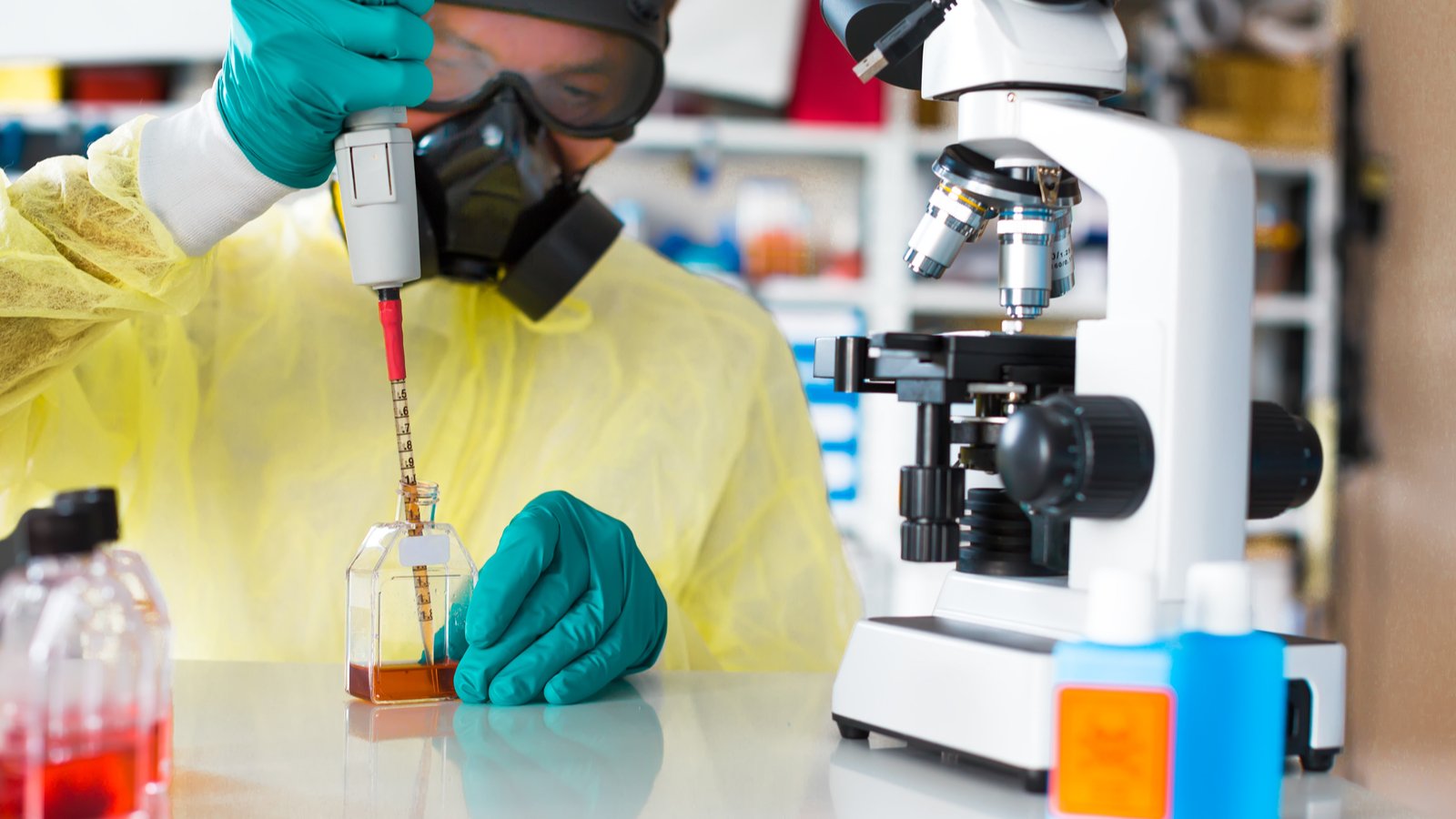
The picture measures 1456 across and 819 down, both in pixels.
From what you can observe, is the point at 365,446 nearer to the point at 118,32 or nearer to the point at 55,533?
the point at 55,533

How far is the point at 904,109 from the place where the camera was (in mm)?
3129

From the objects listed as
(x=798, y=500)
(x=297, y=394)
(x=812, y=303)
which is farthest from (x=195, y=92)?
(x=798, y=500)

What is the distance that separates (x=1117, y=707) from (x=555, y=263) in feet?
3.17

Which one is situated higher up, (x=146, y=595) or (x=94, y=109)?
(x=94, y=109)

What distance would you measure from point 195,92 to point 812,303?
1.48 metres

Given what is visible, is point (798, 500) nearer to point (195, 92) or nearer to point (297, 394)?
point (297, 394)

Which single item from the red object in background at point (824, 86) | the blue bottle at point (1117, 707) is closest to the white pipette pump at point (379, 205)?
the blue bottle at point (1117, 707)

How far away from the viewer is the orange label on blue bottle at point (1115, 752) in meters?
0.60

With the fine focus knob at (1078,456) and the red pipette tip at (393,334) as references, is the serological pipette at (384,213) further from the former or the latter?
the fine focus knob at (1078,456)

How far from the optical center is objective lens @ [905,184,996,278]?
2.85ft

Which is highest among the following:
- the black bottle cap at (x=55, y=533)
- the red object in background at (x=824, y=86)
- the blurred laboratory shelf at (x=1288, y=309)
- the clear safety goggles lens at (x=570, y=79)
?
the red object in background at (x=824, y=86)

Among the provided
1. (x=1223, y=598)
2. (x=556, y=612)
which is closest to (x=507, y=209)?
(x=556, y=612)

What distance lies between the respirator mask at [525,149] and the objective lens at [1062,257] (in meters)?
0.63

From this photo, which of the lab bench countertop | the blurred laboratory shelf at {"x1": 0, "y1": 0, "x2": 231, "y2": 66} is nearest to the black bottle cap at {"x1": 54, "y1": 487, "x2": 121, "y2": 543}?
the lab bench countertop
